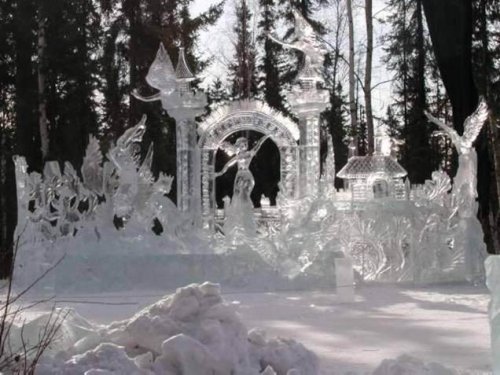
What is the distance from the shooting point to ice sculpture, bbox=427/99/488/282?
9.08 meters

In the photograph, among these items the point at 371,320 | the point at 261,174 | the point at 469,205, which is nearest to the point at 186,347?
the point at 371,320

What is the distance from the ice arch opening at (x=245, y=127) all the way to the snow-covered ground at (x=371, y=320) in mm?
2203

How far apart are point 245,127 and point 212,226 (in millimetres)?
1637

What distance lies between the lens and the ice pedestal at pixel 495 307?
2.77 meters

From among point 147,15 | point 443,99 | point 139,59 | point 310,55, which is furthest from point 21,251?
point 443,99

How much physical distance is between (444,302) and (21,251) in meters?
5.30

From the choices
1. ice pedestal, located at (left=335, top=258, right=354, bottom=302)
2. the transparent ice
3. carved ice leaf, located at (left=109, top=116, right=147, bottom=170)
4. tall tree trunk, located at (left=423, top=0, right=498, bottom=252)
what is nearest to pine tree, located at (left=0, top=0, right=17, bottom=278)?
the transparent ice

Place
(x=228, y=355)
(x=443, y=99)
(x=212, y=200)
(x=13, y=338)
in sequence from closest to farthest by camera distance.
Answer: (x=228, y=355) → (x=13, y=338) → (x=212, y=200) → (x=443, y=99)

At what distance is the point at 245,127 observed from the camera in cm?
1037

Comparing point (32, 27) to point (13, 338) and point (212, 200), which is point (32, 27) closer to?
Result: point (212, 200)

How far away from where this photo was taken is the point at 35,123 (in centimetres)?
1625

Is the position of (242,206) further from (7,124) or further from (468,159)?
(7,124)

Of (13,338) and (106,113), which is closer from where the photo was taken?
(13,338)

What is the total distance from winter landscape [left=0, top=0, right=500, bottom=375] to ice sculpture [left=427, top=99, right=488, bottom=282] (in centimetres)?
3
